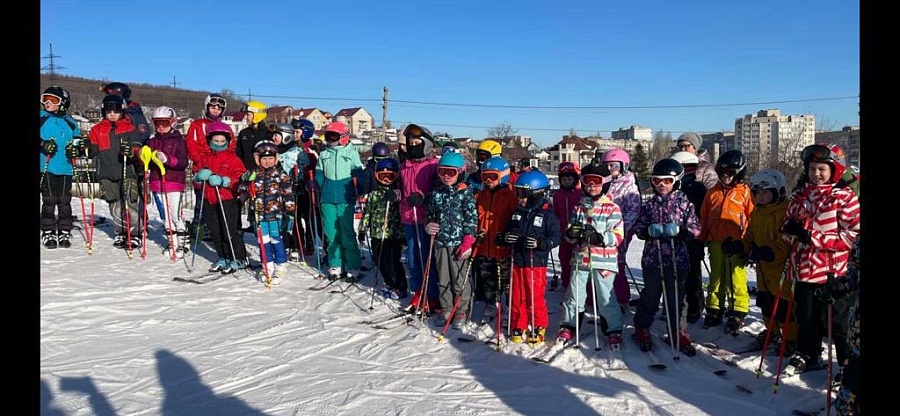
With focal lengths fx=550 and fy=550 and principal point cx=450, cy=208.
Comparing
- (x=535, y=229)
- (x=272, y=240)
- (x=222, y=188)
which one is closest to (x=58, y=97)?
(x=222, y=188)

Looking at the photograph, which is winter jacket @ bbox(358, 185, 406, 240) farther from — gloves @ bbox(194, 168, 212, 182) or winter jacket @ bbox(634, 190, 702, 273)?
winter jacket @ bbox(634, 190, 702, 273)

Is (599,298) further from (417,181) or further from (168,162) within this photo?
(168,162)

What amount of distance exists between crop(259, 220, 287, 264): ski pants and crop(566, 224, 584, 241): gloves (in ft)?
14.9

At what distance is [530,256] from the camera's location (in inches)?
231

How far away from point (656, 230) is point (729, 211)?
1240mm

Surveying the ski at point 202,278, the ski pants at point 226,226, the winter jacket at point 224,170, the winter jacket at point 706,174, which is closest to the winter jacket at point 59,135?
the winter jacket at point 224,170

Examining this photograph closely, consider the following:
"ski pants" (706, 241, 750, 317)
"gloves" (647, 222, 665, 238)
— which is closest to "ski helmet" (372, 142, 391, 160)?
"gloves" (647, 222, 665, 238)

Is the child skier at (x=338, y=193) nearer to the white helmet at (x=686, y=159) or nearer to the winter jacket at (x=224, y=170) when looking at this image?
the winter jacket at (x=224, y=170)

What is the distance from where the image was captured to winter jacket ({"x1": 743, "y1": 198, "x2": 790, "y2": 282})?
216 inches

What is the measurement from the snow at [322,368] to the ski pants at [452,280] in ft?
1.13

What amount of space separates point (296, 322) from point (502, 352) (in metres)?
2.54
